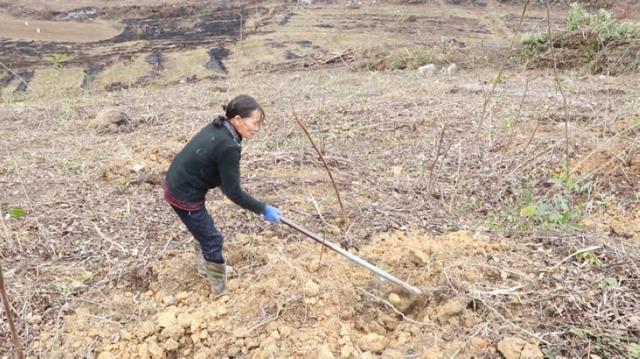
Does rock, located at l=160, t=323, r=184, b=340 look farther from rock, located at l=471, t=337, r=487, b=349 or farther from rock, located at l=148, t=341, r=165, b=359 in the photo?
rock, located at l=471, t=337, r=487, b=349

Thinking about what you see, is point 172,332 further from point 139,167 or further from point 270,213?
point 139,167


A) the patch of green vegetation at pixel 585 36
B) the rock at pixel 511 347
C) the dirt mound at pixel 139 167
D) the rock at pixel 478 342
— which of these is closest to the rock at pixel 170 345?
the rock at pixel 478 342

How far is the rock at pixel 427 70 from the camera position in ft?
32.6

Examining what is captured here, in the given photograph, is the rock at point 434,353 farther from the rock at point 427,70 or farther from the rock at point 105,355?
the rock at point 427,70

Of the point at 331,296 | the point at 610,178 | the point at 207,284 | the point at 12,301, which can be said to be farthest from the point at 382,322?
the point at 610,178

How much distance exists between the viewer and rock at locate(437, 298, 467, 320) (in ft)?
7.60

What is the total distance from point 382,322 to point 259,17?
748 inches

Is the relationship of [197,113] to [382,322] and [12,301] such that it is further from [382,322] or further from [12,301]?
[382,322]

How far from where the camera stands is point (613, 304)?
2238 mm

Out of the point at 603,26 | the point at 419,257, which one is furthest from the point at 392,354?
the point at 603,26

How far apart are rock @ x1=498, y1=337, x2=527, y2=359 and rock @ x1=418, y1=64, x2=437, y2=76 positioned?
27.3ft

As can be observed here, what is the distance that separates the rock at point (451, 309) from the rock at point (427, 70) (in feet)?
26.5

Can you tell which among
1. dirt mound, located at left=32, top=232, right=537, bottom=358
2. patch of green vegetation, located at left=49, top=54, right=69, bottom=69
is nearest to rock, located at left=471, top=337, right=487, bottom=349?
dirt mound, located at left=32, top=232, right=537, bottom=358

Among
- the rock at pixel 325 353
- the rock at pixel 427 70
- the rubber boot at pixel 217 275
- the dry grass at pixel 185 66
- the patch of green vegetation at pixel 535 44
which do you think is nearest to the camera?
the rock at pixel 325 353
